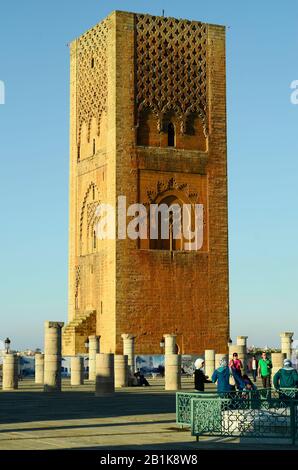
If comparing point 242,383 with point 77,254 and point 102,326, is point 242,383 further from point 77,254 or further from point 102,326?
point 77,254

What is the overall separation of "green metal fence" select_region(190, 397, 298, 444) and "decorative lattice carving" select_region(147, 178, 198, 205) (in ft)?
98.6

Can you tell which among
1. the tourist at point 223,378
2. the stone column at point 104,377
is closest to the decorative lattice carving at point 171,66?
the stone column at point 104,377

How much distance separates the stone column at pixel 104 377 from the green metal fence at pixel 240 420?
1276 cm

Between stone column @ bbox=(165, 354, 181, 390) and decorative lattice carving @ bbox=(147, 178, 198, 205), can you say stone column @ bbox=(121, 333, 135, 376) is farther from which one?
stone column @ bbox=(165, 354, 181, 390)

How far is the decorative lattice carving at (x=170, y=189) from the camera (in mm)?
44000

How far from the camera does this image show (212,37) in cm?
4641

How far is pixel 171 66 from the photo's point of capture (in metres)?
44.9

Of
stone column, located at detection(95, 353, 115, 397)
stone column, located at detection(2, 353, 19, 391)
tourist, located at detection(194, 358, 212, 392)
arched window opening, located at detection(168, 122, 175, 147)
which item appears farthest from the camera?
arched window opening, located at detection(168, 122, 175, 147)

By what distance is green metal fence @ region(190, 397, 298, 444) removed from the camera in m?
13.5
